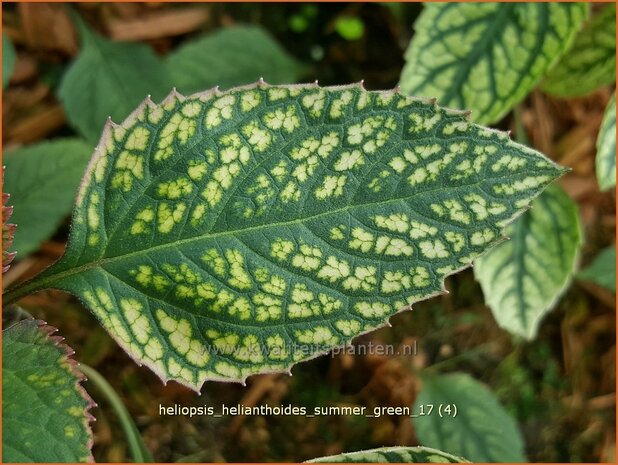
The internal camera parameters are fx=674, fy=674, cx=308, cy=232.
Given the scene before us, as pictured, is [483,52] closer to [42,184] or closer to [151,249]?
[151,249]

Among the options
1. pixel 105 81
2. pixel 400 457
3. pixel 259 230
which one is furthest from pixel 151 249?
pixel 105 81

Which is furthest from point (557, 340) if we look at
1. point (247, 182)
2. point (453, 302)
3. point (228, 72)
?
point (247, 182)

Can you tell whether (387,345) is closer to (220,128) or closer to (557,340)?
(557,340)

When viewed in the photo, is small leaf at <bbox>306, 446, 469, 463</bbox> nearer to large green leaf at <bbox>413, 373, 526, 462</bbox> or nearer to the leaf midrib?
the leaf midrib

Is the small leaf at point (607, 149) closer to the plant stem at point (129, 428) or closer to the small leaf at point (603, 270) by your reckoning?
the small leaf at point (603, 270)

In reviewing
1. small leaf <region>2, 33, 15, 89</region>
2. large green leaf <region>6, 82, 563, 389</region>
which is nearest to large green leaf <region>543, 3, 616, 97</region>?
large green leaf <region>6, 82, 563, 389</region>
